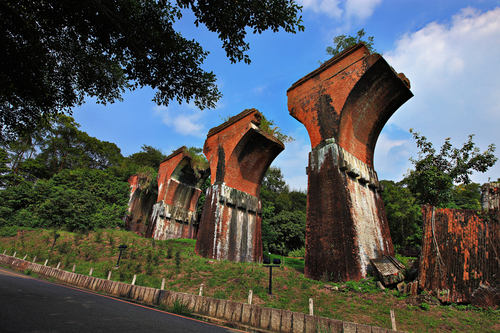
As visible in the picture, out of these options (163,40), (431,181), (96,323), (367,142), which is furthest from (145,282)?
(431,181)

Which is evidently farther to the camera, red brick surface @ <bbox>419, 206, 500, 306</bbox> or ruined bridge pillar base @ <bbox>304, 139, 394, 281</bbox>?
ruined bridge pillar base @ <bbox>304, 139, 394, 281</bbox>

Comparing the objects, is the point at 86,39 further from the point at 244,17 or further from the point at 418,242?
the point at 418,242

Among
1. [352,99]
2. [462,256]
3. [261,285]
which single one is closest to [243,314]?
[261,285]

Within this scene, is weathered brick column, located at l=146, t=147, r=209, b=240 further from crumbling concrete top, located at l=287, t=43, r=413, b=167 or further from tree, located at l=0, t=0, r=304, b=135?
tree, located at l=0, t=0, r=304, b=135

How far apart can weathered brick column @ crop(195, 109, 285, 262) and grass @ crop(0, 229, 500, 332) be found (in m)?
1.43

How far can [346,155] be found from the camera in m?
9.73

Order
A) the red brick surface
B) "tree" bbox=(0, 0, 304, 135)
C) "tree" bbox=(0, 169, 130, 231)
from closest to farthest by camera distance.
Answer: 1. "tree" bbox=(0, 0, 304, 135)
2. the red brick surface
3. "tree" bbox=(0, 169, 130, 231)

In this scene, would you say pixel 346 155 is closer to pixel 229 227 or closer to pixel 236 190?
pixel 236 190

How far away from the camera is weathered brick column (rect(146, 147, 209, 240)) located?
19.1m

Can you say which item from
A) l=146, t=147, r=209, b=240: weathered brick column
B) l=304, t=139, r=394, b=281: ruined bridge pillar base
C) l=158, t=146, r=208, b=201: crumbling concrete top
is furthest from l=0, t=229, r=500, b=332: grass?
l=158, t=146, r=208, b=201: crumbling concrete top

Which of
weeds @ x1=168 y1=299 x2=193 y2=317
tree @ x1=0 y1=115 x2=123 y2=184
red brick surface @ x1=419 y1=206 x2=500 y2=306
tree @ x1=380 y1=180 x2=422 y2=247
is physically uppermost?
tree @ x1=0 y1=115 x2=123 y2=184

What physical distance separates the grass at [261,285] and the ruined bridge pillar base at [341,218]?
59 cm

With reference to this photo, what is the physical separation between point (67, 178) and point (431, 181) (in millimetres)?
29905

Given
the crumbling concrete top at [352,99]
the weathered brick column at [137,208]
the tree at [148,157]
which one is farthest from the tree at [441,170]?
the tree at [148,157]
